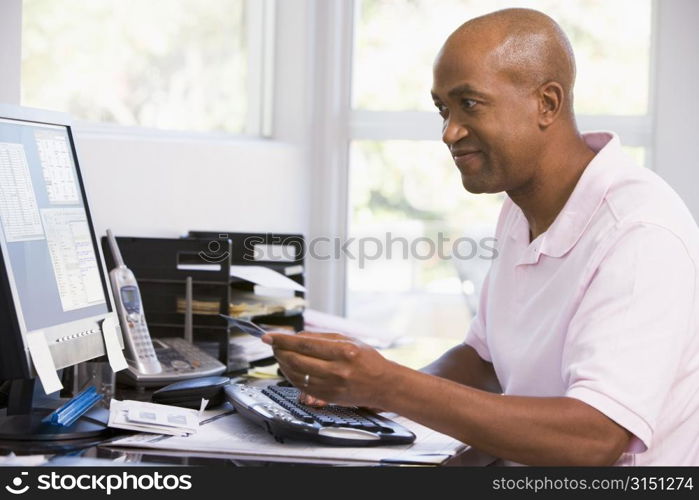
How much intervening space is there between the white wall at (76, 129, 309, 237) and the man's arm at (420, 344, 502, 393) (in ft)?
2.62

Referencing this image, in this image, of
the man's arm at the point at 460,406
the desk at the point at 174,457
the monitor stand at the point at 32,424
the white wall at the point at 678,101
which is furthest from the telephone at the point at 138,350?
the white wall at the point at 678,101

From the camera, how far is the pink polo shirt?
1.16 metres

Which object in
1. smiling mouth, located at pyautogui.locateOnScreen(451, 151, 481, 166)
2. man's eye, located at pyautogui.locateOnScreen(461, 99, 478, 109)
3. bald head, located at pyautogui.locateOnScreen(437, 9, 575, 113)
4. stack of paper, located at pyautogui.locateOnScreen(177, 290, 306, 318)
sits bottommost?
stack of paper, located at pyautogui.locateOnScreen(177, 290, 306, 318)

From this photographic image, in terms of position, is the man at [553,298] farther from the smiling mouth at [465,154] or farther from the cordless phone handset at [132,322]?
the cordless phone handset at [132,322]

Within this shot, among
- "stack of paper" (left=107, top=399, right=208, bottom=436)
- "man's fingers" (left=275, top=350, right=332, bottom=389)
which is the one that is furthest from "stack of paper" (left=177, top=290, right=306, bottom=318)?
"man's fingers" (left=275, top=350, right=332, bottom=389)

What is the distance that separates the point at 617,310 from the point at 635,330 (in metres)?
0.03

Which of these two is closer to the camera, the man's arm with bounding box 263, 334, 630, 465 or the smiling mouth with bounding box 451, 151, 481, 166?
the man's arm with bounding box 263, 334, 630, 465

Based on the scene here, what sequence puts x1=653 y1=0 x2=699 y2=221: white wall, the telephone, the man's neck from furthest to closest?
x1=653 y1=0 x2=699 y2=221: white wall < the telephone < the man's neck

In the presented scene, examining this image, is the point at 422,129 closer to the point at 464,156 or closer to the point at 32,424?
the point at 464,156

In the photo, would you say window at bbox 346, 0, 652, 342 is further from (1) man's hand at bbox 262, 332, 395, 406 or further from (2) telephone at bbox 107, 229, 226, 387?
(1) man's hand at bbox 262, 332, 395, 406

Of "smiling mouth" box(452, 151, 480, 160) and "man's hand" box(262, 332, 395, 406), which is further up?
"smiling mouth" box(452, 151, 480, 160)

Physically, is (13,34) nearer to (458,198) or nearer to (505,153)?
(505,153)

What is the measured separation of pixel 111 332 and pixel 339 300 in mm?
1775

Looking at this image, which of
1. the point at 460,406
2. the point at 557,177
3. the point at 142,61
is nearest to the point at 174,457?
the point at 460,406
